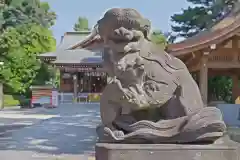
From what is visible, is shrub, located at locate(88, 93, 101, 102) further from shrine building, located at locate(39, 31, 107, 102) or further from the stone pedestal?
the stone pedestal

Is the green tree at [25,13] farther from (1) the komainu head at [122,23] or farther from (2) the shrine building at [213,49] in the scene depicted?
(1) the komainu head at [122,23]

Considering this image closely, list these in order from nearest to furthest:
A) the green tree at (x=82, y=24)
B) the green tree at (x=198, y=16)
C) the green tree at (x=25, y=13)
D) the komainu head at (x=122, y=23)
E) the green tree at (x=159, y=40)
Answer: the komainu head at (x=122, y=23) → the green tree at (x=159, y=40) → the green tree at (x=198, y=16) → the green tree at (x=25, y=13) → the green tree at (x=82, y=24)

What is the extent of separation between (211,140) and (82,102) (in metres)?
23.2

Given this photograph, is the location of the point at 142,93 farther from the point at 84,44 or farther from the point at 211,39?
the point at 84,44

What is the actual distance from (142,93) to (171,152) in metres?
0.55

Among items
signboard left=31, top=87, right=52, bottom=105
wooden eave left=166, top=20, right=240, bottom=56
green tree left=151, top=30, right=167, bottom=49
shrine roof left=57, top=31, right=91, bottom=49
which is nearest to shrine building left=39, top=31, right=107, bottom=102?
shrine roof left=57, top=31, right=91, bottom=49

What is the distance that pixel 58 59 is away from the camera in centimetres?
2773

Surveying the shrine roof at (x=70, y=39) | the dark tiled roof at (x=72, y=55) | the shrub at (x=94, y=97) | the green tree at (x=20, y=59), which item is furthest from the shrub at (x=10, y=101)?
the shrine roof at (x=70, y=39)

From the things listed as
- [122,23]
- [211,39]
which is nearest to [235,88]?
[211,39]

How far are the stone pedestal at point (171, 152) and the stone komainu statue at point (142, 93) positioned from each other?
73mm

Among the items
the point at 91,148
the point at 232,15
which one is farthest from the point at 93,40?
the point at 91,148

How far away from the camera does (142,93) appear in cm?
317

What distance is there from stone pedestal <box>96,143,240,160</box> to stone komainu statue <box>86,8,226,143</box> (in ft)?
0.24

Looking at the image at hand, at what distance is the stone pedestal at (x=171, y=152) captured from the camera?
9.81ft
